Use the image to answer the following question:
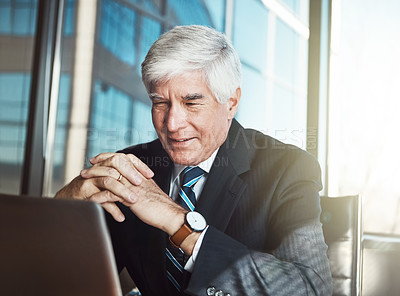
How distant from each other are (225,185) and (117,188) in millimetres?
567

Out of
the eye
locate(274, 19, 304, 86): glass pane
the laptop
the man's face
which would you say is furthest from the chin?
the laptop

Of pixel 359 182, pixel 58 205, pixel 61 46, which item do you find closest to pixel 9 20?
pixel 61 46

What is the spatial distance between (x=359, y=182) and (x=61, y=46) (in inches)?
93.9

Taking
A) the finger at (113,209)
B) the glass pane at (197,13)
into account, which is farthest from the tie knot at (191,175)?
the glass pane at (197,13)

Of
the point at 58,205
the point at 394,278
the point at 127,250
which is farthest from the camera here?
the point at 394,278

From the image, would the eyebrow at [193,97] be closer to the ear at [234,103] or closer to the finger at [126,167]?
the ear at [234,103]

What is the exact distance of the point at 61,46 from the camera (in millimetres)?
3082

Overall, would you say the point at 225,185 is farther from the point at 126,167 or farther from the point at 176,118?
the point at 126,167

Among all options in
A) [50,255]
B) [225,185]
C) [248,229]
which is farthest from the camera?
[225,185]

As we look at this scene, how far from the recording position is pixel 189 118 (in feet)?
5.86

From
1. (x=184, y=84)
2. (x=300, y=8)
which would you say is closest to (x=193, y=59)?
(x=184, y=84)

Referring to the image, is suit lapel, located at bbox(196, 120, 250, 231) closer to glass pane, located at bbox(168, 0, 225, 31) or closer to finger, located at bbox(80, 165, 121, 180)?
finger, located at bbox(80, 165, 121, 180)

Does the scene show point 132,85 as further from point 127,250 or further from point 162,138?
point 127,250

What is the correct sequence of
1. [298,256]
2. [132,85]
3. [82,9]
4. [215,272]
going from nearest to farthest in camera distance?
[215,272] → [298,256] → [132,85] → [82,9]
